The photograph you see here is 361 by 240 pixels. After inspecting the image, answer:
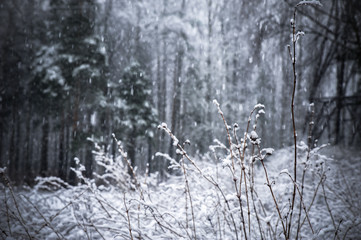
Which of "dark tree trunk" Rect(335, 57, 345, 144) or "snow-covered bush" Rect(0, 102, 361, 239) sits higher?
"dark tree trunk" Rect(335, 57, 345, 144)

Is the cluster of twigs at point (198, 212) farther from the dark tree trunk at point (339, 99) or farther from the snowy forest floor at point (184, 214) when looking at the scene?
the dark tree trunk at point (339, 99)

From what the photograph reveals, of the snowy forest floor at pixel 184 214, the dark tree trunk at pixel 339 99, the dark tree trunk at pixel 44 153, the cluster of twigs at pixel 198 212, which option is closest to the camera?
the cluster of twigs at pixel 198 212

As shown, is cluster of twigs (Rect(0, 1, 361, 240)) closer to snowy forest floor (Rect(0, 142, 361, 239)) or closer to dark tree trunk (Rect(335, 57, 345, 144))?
snowy forest floor (Rect(0, 142, 361, 239))

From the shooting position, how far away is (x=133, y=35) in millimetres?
15062

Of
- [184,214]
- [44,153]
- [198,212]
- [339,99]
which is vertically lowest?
[44,153]

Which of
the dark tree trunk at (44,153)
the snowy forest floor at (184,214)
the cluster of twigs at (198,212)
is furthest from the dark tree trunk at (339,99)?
the dark tree trunk at (44,153)

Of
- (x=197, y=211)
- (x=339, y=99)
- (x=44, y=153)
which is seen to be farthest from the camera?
(x=44, y=153)

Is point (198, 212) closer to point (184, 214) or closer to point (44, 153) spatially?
point (184, 214)

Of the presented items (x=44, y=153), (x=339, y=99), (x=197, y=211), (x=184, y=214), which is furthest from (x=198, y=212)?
(x=44, y=153)

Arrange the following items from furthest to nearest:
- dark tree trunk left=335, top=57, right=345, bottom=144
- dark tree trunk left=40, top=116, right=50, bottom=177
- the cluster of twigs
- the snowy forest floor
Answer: dark tree trunk left=40, top=116, right=50, bottom=177, dark tree trunk left=335, top=57, right=345, bottom=144, the snowy forest floor, the cluster of twigs

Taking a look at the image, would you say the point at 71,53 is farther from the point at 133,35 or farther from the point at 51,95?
the point at 133,35

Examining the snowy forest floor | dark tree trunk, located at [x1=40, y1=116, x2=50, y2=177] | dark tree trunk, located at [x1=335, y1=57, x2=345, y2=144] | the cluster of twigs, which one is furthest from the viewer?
dark tree trunk, located at [x1=40, y1=116, x2=50, y2=177]

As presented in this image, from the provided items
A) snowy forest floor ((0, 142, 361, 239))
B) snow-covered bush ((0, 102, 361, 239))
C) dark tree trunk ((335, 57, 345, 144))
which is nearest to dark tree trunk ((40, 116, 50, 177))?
snowy forest floor ((0, 142, 361, 239))

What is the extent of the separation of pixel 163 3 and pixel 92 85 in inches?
297
